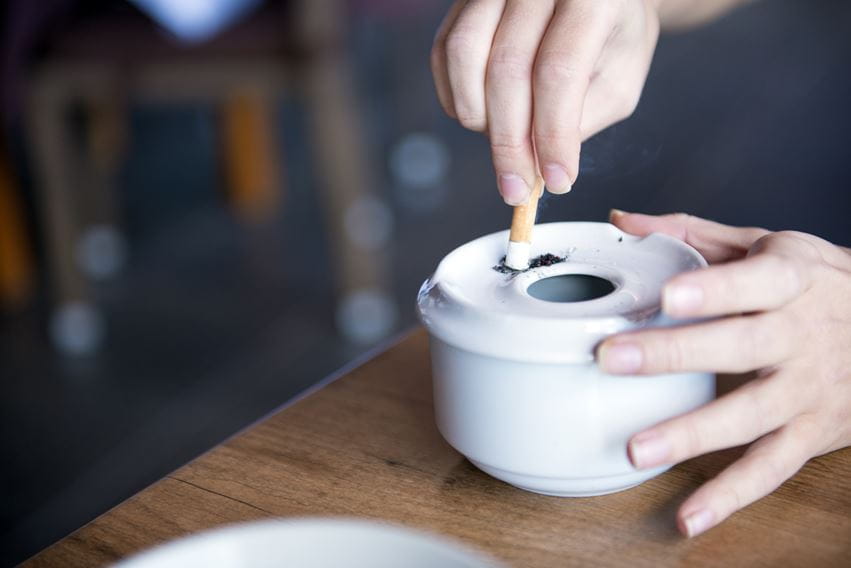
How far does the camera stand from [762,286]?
0.47 meters

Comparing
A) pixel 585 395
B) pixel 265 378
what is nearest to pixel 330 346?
pixel 265 378

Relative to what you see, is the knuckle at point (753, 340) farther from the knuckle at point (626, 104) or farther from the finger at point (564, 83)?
the knuckle at point (626, 104)

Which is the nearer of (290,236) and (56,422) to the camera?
(56,422)

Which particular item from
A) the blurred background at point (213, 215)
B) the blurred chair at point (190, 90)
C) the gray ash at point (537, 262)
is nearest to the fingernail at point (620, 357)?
the gray ash at point (537, 262)

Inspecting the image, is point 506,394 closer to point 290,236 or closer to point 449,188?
point 290,236

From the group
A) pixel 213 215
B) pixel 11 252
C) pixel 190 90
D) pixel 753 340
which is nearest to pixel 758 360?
pixel 753 340

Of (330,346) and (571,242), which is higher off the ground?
(571,242)

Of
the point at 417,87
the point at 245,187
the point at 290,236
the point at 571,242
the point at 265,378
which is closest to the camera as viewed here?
the point at 571,242

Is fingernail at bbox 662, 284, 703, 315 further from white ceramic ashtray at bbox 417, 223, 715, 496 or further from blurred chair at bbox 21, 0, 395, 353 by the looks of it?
blurred chair at bbox 21, 0, 395, 353

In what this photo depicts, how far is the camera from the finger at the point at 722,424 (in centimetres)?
47

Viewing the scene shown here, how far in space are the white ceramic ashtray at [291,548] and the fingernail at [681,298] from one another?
16 centimetres

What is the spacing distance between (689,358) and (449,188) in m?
2.10

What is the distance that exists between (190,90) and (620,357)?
4.79 ft

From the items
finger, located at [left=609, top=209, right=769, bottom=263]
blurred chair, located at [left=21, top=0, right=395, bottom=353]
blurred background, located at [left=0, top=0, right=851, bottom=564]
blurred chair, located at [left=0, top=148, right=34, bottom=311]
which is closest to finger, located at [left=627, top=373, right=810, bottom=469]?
finger, located at [left=609, top=209, right=769, bottom=263]
